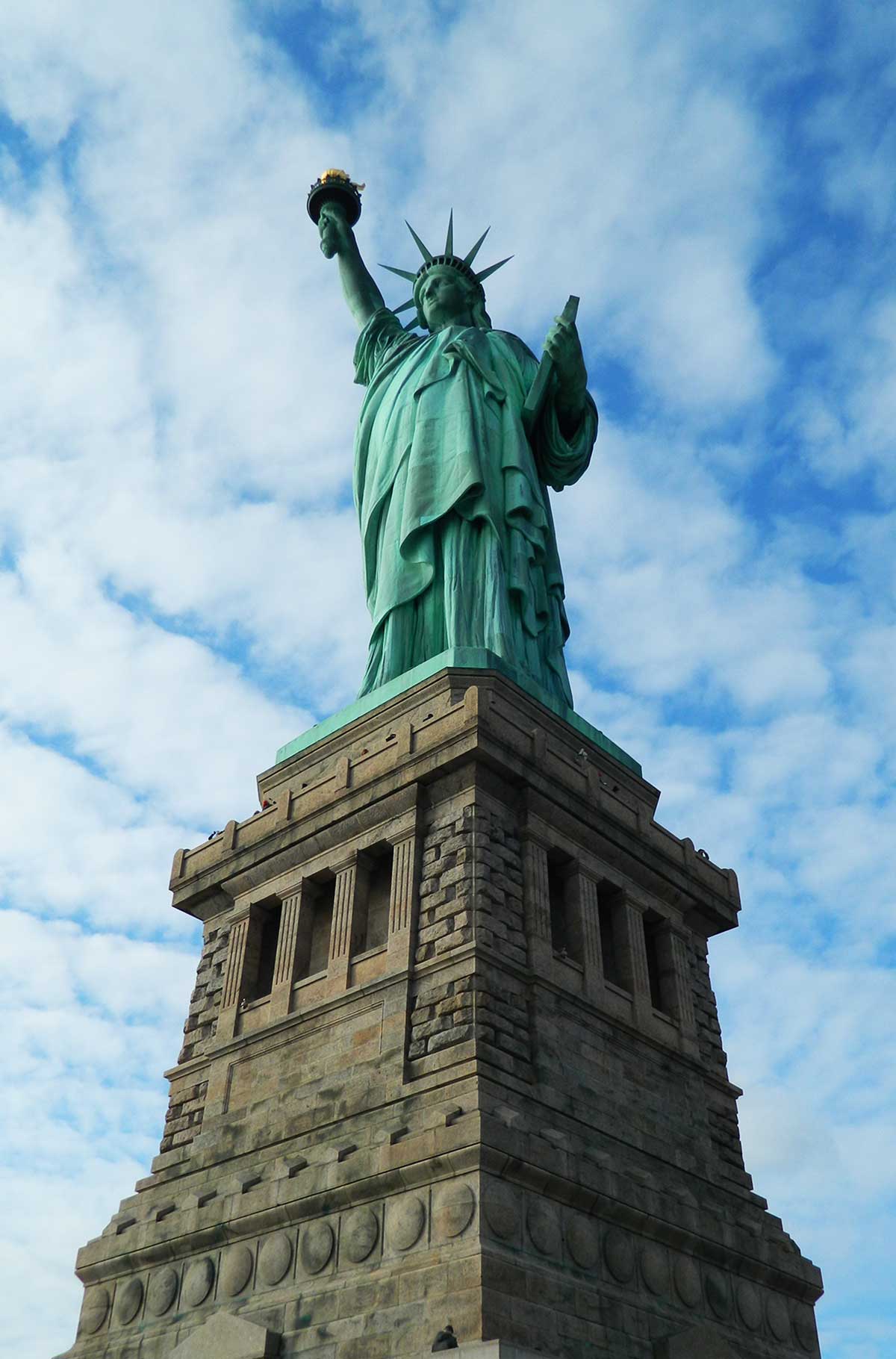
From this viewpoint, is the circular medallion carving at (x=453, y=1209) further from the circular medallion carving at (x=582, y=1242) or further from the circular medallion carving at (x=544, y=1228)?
the circular medallion carving at (x=582, y=1242)

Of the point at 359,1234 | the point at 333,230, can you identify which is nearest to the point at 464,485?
the point at 333,230

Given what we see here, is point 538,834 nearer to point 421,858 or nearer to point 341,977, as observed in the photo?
point 421,858

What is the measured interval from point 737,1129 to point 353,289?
2097 centimetres

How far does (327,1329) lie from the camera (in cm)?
1431

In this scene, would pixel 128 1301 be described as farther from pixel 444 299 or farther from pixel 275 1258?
pixel 444 299

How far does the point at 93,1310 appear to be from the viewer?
1755 cm

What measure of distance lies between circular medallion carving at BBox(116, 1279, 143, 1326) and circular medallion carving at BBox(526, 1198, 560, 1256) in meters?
5.96

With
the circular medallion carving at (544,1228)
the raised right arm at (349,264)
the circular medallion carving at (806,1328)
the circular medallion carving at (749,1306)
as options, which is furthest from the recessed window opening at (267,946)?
the raised right arm at (349,264)

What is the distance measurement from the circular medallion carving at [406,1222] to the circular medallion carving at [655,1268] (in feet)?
10.1

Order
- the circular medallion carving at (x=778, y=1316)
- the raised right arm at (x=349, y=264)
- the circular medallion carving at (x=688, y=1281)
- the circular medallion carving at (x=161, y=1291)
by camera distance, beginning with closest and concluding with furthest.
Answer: the circular medallion carving at (x=688, y=1281), the circular medallion carving at (x=161, y=1291), the circular medallion carving at (x=778, y=1316), the raised right arm at (x=349, y=264)

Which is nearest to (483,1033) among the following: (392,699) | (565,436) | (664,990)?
(664,990)

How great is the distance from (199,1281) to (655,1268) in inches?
220

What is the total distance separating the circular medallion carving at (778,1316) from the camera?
1736 cm

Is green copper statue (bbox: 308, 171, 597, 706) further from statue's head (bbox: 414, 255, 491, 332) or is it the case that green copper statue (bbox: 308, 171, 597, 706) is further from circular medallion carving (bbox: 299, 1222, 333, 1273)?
circular medallion carving (bbox: 299, 1222, 333, 1273)
